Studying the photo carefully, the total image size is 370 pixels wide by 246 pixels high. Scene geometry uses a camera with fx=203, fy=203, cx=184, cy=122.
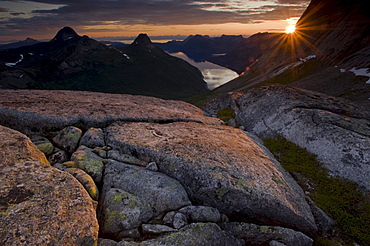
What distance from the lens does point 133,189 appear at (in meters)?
11.9

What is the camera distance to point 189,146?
14992 mm

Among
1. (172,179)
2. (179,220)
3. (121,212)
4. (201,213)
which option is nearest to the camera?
(121,212)

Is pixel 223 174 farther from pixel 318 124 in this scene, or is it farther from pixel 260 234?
pixel 318 124

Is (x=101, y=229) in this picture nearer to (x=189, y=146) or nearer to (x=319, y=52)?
(x=189, y=146)

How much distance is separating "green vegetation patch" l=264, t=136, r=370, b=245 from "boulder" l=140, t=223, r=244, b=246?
19.3ft

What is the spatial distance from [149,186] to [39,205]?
5280 mm

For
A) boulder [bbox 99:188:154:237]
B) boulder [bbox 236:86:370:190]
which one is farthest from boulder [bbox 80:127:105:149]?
boulder [bbox 236:86:370:190]

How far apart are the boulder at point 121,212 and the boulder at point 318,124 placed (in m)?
16.3

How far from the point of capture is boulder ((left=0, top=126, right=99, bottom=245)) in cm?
767

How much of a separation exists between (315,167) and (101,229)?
1803 cm

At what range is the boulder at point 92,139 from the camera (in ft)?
49.7

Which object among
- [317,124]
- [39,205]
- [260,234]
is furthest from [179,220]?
[317,124]

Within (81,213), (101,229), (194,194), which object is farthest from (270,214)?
(81,213)

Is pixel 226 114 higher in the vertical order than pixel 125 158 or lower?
lower
